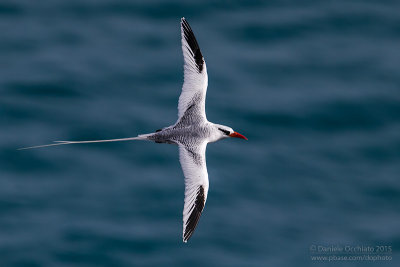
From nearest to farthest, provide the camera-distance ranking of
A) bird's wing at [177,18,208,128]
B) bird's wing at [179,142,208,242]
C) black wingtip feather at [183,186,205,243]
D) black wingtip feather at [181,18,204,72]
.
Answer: black wingtip feather at [183,186,205,243], bird's wing at [179,142,208,242], bird's wing at [177,18,208,128], black wingtip feather at [181,18,204,72]

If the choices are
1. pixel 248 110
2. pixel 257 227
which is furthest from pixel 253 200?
pixel 248 110

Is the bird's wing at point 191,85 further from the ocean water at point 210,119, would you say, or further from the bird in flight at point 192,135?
the ocean water at point 210,119

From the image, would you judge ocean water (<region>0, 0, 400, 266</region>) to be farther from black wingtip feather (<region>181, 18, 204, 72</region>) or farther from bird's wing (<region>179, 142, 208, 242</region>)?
black wingtip feather (<region>181, 18, 204, 72</region>)

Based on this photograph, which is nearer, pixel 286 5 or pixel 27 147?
pixel 27 147

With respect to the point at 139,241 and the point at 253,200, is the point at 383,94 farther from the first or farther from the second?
the point at 139,241

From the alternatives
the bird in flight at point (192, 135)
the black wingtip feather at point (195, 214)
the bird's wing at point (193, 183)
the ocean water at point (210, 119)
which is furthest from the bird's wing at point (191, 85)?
the ocean water at point (210, 119)

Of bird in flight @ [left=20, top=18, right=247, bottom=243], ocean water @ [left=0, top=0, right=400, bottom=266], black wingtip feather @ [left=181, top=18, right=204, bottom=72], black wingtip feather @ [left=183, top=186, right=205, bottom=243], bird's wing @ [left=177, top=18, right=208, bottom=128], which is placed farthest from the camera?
ocean water @ [left=0, top=0, right=400, bottom=266]

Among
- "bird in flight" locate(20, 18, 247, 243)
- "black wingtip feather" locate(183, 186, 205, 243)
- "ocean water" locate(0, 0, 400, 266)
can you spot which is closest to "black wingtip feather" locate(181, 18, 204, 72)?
"bird in flight" locate(20, 18, 247, 243)

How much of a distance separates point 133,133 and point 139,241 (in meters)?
3.86

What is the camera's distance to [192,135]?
22.5 m

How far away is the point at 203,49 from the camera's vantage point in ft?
97.1

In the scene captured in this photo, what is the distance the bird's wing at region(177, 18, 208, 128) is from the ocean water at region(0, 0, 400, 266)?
3812 mm

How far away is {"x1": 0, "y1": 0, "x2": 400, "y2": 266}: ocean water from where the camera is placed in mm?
25344

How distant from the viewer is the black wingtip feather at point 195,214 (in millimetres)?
21516
